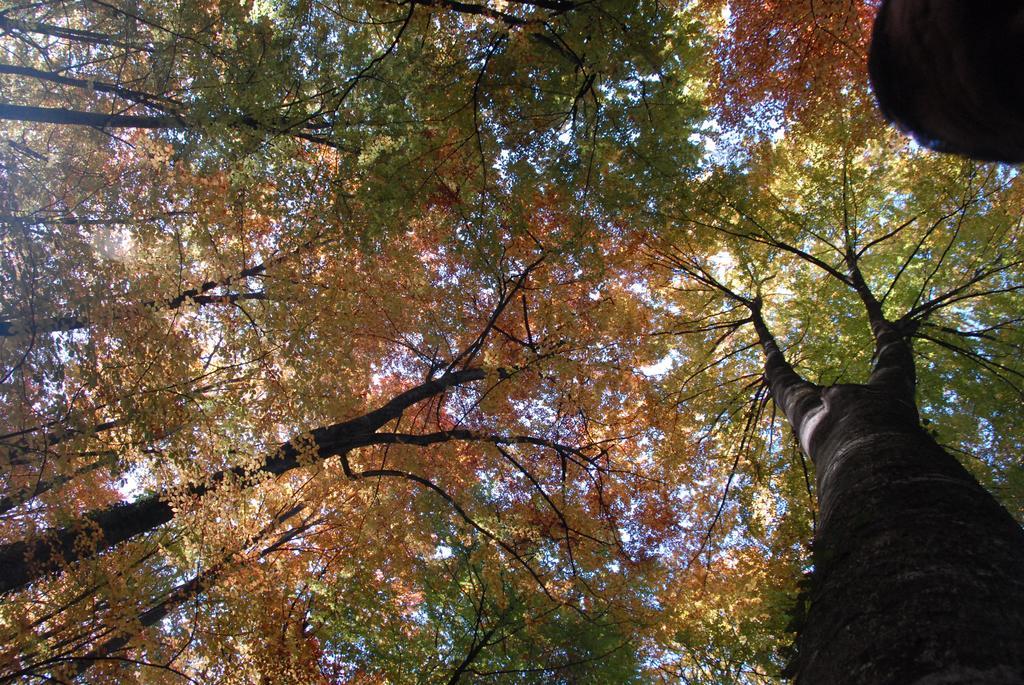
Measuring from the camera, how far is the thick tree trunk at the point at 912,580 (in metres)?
1.10

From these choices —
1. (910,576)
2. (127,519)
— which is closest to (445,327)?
(127,519)

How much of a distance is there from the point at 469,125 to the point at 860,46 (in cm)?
406

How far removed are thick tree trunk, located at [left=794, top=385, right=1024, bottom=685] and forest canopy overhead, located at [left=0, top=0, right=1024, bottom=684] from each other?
82 millimetres

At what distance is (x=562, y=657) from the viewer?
24.5 ft

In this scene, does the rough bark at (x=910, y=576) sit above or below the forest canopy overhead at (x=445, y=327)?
below

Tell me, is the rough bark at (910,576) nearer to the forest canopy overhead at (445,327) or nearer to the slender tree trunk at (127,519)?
the forest canopy overhead at (445,327)

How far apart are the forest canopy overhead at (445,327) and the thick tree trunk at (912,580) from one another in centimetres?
8


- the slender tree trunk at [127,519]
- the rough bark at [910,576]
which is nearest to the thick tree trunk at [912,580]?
the rough bark at [910,576]

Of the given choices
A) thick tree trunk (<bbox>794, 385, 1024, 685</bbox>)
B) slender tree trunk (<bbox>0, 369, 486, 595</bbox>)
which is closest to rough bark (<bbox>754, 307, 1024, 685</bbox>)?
thick tree trunk (<bbox>794, 385, 1024, 685</bbox>)

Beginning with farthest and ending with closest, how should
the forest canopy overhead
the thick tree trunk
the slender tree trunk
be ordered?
the forest canopy overhead, the slender tree trunk, the thick tree trunk

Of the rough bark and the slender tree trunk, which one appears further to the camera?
the slender tree trunk

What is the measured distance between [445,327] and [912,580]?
643 centimetres

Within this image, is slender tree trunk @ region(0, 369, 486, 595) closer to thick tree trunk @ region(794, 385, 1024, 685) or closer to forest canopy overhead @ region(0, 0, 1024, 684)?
forest canopy overhead @ region(0, 0, 1024, 684)

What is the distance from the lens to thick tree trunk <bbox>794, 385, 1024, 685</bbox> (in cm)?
110
